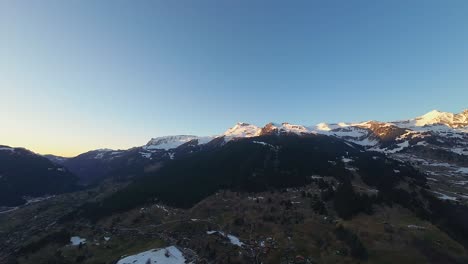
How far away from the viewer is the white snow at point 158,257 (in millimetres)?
96875

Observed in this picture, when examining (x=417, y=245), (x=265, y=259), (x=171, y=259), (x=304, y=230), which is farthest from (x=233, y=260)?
(x=417, y=245)

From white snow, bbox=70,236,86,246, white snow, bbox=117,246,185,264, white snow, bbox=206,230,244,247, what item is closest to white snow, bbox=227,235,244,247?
white snow, bbox=206,230,244,247

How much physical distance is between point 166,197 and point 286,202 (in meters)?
73.9

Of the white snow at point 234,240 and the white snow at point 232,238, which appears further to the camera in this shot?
the white snow at point 232,238

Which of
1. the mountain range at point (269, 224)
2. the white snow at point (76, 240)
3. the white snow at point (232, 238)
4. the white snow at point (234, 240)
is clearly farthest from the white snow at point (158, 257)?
the white snow at point (76, 240)

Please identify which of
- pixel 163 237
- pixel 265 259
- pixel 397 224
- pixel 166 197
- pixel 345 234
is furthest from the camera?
pixel 166 197

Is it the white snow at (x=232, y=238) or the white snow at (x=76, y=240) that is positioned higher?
the white snow at (x=232, y=238)

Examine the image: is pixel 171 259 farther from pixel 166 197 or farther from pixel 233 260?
pixel 166 197

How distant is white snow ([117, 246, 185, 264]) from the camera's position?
318 ft

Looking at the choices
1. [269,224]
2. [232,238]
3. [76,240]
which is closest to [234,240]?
[232,238]

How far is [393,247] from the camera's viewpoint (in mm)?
89125

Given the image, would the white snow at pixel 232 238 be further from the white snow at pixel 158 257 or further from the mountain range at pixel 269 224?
the white snow at pixel 158 257

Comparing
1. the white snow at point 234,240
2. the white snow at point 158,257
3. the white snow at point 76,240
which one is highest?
the white snow at point 234,240

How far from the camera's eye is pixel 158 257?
325 feet
